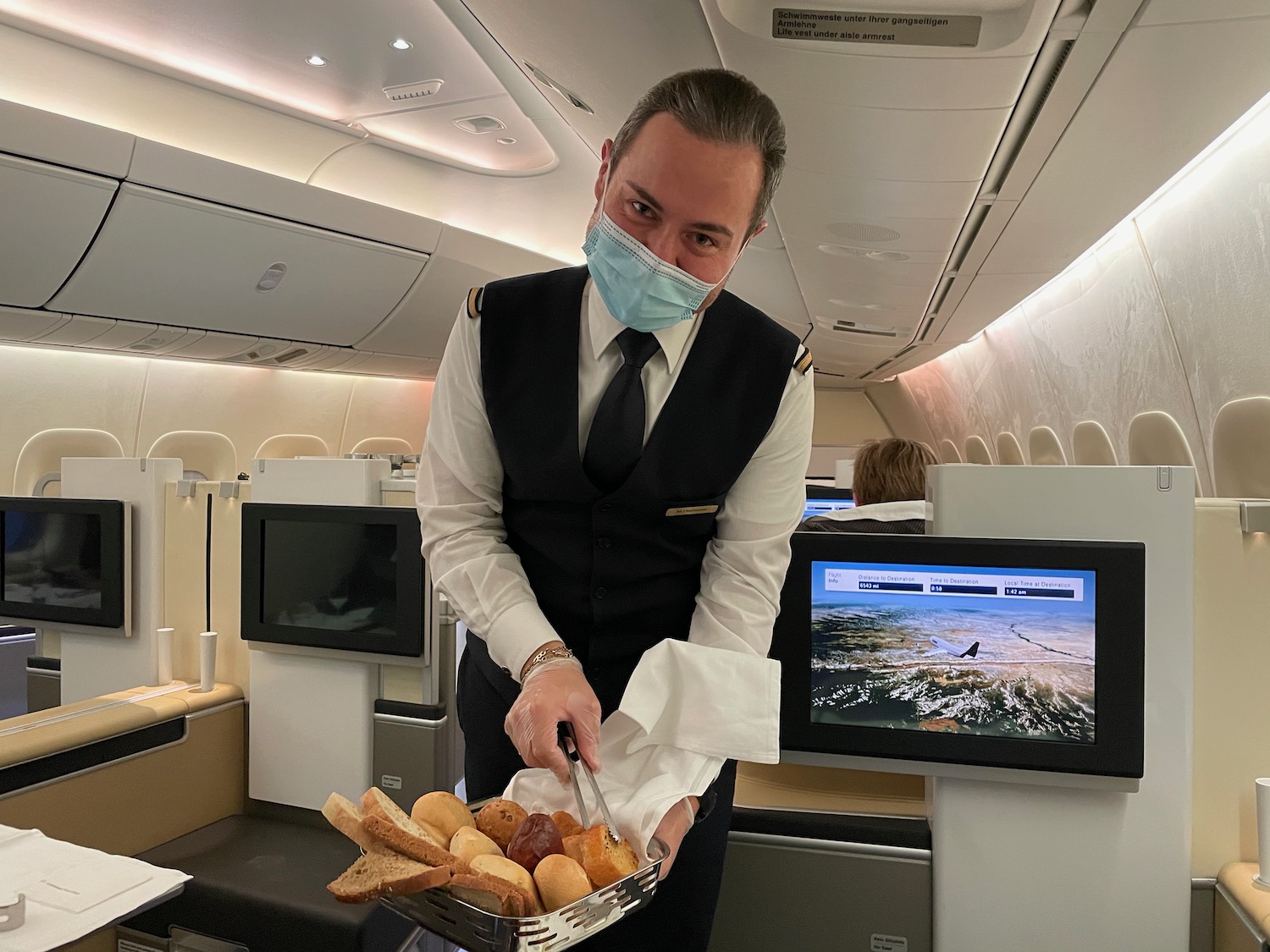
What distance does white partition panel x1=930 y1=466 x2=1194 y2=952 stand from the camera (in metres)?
1.71

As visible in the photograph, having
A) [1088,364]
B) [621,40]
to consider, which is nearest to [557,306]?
[621,40]

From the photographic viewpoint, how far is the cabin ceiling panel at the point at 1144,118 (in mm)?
2576

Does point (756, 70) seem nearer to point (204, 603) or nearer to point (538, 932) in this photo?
point (204, 603)

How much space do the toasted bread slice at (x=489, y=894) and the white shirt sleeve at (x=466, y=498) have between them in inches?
20.3

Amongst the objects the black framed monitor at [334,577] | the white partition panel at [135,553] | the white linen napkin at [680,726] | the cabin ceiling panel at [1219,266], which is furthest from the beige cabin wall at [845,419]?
the white linen napkin at [680,726]

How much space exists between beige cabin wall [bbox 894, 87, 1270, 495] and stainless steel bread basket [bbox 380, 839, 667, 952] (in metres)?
4.18

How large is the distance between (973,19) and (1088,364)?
5377 mm

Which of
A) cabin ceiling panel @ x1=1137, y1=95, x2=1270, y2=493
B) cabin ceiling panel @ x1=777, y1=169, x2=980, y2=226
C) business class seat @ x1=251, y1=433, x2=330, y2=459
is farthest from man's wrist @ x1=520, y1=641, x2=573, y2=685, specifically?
business class seat @ x1=251, y1=433, x2=330, y2=459

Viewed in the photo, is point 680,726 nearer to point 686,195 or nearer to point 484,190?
point 686,195

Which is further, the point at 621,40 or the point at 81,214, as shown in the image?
the point at 81,214

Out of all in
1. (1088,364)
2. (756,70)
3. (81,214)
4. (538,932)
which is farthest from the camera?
(1088,364)

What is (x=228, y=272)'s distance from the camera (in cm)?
640

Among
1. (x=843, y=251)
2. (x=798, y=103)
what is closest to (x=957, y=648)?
(x=798, y=103)

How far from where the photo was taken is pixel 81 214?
5.12 meters
